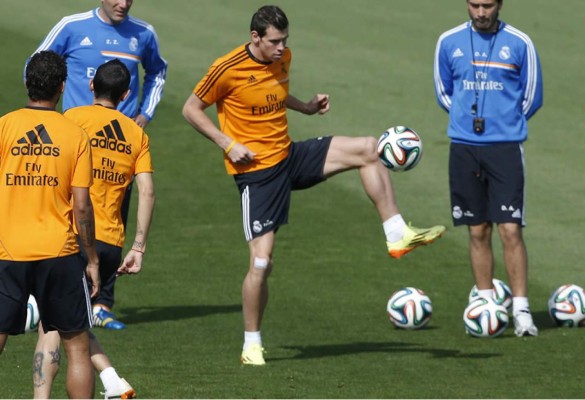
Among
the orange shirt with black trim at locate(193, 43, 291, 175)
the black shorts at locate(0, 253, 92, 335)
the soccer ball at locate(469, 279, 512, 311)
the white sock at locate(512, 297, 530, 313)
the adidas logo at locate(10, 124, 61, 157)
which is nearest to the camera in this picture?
the adidas logo at locate(10, 124, 61, 157)

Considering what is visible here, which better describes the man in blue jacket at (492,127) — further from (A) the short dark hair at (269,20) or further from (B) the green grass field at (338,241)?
(A) the short dark hair at (269,20)

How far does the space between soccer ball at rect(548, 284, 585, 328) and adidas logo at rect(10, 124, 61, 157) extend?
Result: 631cm

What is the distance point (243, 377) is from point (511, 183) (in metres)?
3.51

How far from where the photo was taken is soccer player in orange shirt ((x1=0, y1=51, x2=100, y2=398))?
8.45 meters

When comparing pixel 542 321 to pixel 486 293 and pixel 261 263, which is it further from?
pixel 261 263

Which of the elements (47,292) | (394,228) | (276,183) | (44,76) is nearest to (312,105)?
(276,183)

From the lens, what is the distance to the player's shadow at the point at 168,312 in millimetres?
13824

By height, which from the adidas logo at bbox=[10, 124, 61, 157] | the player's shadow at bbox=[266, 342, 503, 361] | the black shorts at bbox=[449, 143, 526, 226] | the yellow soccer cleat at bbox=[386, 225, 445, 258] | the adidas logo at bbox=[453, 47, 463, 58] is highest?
the adidas logo at bbox=[453, 47, 463, 58]

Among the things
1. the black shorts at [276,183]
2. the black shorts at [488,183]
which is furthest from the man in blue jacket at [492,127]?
the black shorts at [276,183]

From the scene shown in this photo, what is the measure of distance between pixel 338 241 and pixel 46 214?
9088mm

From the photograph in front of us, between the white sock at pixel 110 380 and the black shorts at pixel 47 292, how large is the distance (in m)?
0.59

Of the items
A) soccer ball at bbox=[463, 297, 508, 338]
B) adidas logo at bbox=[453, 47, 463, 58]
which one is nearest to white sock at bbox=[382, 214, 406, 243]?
soccer ball at bbox=[463, 297, 508, 338]

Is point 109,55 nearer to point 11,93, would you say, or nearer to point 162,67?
point 162,67

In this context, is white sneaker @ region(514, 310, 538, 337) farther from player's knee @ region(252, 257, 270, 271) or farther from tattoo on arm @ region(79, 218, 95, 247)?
tattoo on arm @ region(79, 218, 95, 247)
